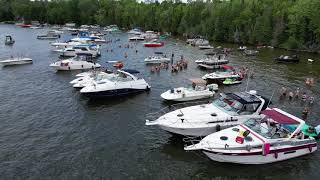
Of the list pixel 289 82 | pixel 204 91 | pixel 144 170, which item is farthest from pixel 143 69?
pixel 144 170

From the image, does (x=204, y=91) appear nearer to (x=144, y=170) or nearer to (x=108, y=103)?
(x=108, y=103)

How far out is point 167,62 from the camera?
83938mm

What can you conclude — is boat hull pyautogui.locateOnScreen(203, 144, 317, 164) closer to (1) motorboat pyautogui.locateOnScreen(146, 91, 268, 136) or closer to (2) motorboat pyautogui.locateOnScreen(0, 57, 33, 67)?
(1) motorboat pyautogui.locateOnScreen(146, 91, 268, 136)

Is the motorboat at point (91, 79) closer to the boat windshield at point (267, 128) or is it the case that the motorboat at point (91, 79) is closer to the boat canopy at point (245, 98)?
the boat canopy at point (245, 98)

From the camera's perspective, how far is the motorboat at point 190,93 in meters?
51.3

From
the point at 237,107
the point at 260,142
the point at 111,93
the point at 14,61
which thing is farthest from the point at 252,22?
the point at 260,142

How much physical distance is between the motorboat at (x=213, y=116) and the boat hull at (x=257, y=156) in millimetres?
4706

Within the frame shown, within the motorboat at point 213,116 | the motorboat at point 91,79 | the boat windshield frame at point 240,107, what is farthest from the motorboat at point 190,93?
the boat windshield frame at point 240,107

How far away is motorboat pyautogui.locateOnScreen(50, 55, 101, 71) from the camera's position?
72.0 meters

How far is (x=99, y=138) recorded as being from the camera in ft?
125

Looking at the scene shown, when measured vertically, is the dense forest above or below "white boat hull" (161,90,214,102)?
above

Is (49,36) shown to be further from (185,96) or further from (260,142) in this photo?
(260,142)

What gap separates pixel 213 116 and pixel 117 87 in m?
20.1

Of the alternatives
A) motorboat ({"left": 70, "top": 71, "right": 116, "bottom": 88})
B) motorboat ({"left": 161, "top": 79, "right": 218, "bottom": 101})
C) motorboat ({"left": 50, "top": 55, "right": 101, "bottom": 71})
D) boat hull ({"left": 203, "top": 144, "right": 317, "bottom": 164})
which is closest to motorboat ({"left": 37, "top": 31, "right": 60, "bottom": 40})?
motorboat ({"left": 50, "top": 55, "right": 101, "bottom": 71})
